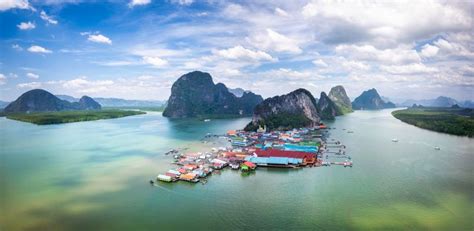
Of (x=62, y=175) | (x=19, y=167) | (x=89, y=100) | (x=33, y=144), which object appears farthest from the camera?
(x=89, y=100)

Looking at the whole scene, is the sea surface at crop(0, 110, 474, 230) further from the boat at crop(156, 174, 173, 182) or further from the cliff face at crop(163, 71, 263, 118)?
the cliff face at crop(163, 71, 263, 118)

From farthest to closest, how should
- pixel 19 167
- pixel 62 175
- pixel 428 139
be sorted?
pixel 428 139 → pixel 19 167 → pixel 62 175

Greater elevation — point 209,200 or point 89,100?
point 89,100

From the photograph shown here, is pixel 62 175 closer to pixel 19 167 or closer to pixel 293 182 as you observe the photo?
pixel 19 167

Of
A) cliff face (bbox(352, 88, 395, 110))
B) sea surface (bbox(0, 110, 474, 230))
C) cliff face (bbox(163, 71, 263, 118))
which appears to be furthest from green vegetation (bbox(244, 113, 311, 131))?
cliff face (bbox(352, 88, 395, 110))

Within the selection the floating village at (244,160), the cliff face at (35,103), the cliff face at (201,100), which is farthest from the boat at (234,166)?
the cliff face at (35,103)

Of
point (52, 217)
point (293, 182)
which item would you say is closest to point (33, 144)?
point (52, 217)

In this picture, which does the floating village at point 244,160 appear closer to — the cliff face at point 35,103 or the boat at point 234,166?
the boat at point 234,166

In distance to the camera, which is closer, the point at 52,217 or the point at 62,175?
the point at 52,217
